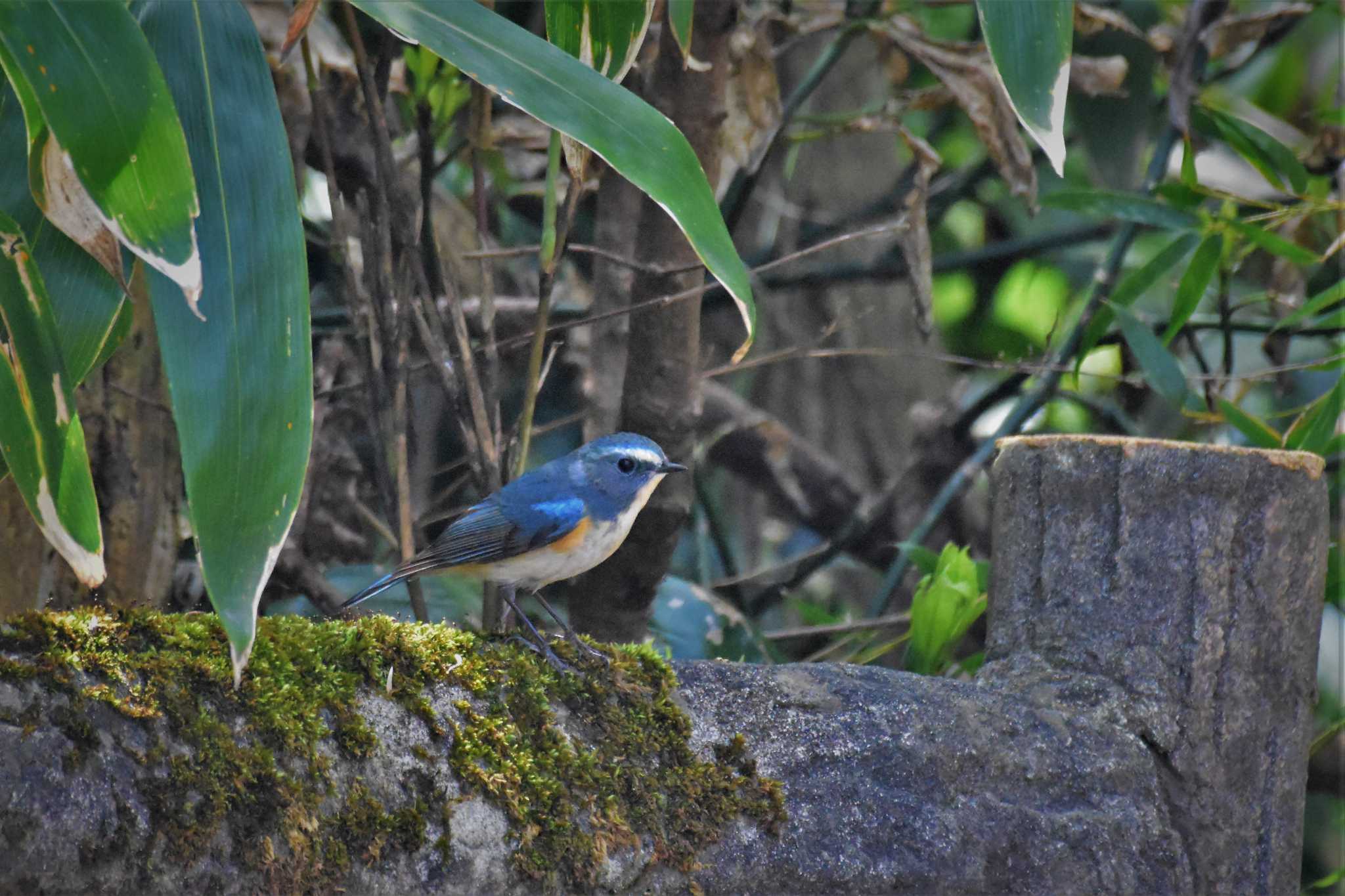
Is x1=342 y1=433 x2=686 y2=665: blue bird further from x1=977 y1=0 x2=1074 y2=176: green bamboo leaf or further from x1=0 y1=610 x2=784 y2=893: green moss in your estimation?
x1=977 y1=0 x2=1074 y2=176: green bamboo leaf

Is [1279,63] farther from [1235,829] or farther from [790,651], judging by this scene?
[1235,829]

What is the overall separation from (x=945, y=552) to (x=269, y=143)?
1.89 metres

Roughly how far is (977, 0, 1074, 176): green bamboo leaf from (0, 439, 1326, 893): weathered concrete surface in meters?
0.64

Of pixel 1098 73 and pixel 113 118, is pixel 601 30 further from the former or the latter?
pixel 1098 73

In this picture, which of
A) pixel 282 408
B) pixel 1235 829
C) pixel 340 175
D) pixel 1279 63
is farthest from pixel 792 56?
pixel 282 408

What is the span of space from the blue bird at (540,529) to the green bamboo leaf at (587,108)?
871 mm

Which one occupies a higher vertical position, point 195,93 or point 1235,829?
point 195,93

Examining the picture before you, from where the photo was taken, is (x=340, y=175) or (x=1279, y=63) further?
(x=1279, y=63)

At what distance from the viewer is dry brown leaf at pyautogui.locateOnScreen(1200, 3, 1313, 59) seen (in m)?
3.83

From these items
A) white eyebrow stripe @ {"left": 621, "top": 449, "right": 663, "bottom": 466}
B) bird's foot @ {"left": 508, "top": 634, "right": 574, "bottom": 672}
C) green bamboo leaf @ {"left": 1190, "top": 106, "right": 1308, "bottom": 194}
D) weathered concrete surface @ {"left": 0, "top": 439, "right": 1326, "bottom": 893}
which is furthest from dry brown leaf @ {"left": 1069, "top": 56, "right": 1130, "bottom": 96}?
bird's foot @ {"left": 508, "top": 634, "right": 574, "bottom": 672}

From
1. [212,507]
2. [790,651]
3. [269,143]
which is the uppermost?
[269,143]

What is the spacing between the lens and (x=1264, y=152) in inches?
136

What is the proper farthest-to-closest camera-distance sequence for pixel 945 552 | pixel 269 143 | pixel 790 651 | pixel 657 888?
pixel 790 651, pixel 945 552, pixel 657 888, pixel 269 143

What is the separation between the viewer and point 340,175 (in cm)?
315
